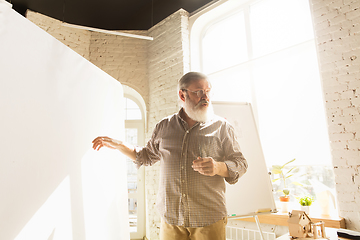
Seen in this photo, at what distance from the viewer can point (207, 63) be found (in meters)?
3.65

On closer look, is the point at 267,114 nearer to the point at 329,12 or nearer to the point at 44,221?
the point at 329,12

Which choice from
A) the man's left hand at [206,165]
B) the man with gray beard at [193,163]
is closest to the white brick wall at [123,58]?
the man with gray beard at [193,163]

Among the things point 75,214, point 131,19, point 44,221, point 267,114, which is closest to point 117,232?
point 75,214

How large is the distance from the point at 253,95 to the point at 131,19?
2.55 m

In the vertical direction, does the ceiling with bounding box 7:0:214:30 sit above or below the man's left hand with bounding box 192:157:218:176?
above

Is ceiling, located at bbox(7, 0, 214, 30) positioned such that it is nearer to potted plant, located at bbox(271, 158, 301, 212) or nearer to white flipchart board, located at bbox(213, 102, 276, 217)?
white flipchart board, located at bbox(213, 102, 276, 217)

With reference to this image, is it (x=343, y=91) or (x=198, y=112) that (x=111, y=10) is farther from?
(x=343, y=91)

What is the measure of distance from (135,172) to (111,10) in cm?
281

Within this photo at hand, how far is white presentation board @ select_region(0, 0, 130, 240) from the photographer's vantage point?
76 cm

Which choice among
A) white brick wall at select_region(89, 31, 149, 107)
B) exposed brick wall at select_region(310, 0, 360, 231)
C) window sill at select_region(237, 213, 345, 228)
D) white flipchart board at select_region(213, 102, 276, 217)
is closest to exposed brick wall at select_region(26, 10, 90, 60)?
white brick wall at select_region(89, 31, 149, 107)

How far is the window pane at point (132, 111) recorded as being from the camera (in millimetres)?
4246

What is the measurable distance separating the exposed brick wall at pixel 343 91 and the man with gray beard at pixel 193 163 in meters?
1.18

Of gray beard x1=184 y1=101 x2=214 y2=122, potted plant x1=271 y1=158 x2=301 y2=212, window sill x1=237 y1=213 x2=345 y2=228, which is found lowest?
window sill x1=237 y1=213 x2=345 y2=228

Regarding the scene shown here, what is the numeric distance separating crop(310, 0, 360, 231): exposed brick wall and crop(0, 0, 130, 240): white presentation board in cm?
183
